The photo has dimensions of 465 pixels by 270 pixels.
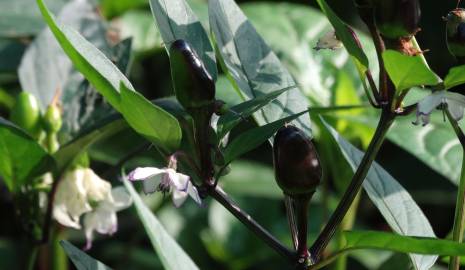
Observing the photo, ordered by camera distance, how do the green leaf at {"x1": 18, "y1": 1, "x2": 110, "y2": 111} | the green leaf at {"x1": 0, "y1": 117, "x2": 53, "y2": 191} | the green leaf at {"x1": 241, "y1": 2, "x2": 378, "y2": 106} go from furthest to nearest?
1. the green leaf at {"x1": 241, "y1": 2, "x2": 378, "y2": 106}
2. the green leaf at {"x1": 18, "y1": 1, "x2": 110, "y2": 111}
3. the green leaf at {"x1": 0, "y1": 117, "x2": 53, "y2": 191}

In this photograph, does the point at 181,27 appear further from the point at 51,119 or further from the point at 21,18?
the point at 21,18

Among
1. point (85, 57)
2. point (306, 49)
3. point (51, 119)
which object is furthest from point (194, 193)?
point (306, 49)

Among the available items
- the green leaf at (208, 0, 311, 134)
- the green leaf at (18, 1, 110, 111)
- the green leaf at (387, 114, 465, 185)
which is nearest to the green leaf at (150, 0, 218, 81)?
the green leaf at (208, 0, 311, 134)

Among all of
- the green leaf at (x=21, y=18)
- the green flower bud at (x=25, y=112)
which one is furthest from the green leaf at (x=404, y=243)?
the green leaf at (x=21, y=18)

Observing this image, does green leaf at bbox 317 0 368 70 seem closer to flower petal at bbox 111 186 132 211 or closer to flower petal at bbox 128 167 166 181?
flower petal at bbox 128 167 166 181

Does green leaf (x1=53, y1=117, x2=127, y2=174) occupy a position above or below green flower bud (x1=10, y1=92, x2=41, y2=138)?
below

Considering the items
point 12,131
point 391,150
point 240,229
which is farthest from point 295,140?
point 391,150
